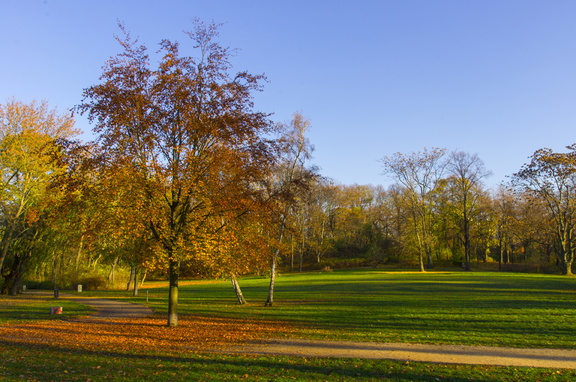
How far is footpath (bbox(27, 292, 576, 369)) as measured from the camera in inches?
367

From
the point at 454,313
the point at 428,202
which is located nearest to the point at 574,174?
the point at 428,202

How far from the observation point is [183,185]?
13023mm

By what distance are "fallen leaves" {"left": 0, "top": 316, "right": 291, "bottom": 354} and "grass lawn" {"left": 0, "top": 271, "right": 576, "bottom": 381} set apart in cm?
40

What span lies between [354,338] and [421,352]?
2587 millimetres

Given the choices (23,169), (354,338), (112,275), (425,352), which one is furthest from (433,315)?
(112,275)

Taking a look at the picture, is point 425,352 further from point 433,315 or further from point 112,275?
point 112,275

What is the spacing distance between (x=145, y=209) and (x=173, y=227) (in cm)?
188

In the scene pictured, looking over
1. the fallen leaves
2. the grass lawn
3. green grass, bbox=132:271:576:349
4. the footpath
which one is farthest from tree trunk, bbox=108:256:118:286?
the footpath

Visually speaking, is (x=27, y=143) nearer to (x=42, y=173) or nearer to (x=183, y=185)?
(x=42, y=173)

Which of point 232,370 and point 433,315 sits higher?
point 232,370

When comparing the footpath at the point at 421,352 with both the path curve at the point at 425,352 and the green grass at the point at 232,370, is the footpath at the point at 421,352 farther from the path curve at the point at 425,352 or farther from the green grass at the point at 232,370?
the green grass at the point at 232,370

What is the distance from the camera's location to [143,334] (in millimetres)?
13859

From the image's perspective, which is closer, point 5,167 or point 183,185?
point 183,185

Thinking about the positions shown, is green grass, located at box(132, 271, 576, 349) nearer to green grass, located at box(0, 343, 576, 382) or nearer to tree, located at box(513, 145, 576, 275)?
green grass, located at box(0, 343, 576, 382)
